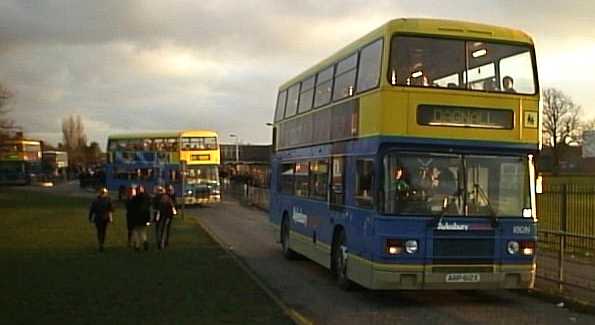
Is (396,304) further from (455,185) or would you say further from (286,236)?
(286,236)

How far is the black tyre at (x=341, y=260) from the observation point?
15.0m

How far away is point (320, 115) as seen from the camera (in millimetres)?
17266

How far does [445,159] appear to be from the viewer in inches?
513

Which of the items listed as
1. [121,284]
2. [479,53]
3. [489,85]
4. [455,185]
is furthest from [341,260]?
[479,53]

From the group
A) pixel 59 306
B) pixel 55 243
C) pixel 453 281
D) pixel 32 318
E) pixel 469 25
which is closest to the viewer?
pixel 32 318

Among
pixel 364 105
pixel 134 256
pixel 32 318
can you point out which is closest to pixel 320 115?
pixel 364 105

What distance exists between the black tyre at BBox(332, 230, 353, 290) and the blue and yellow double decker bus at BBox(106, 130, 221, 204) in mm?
30554

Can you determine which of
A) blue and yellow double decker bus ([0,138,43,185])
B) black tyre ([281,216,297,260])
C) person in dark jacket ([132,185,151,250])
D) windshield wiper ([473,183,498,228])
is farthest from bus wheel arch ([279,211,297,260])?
blue and yellow double decker bus ([0,138,43,185])

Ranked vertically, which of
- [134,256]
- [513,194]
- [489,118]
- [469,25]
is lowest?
[134,256]

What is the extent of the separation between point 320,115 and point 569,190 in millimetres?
6618

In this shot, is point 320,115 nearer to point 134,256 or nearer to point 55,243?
point 134,256

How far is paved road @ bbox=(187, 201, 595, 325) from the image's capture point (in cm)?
1216

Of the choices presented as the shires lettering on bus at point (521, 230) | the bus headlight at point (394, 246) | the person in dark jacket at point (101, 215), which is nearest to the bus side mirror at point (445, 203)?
the bus headlight at point (394, 246)

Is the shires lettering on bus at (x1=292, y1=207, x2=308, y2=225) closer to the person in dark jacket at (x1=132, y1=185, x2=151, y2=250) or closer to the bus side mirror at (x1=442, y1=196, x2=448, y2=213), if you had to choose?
the person in dark jacket at (x1=132, y1=185, x2=151, y2=250)
